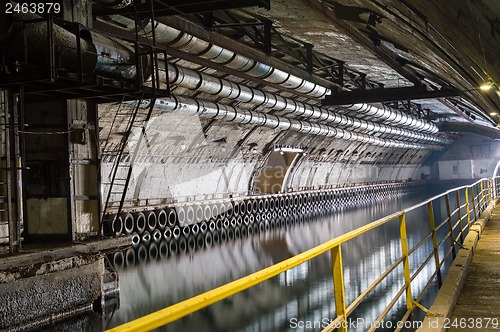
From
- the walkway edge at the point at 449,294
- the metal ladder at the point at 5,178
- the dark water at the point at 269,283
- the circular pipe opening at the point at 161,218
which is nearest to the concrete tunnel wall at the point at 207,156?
the circular pipe opening at the point at 161,218

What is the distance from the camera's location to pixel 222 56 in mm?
8320

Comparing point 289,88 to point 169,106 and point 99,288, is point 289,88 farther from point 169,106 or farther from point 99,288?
point 99,288

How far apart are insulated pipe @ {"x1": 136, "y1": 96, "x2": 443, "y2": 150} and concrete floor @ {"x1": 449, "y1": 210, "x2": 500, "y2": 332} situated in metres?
5.70

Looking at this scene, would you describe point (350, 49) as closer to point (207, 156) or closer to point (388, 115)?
point (207, 156)

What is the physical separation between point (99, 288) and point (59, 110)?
2.06 m

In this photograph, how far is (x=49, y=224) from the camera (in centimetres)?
610

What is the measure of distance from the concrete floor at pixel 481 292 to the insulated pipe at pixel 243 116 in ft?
18.7

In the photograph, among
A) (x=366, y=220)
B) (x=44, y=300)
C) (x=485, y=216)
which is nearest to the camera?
(x=44, y=300)

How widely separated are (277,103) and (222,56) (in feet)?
13.9

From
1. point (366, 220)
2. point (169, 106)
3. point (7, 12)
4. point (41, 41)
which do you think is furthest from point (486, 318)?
point (366, 220)

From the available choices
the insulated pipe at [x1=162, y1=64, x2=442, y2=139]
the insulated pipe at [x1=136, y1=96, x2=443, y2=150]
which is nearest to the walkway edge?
the insulated pipe at [x1=162, y1=64, x2=442, y2=139]

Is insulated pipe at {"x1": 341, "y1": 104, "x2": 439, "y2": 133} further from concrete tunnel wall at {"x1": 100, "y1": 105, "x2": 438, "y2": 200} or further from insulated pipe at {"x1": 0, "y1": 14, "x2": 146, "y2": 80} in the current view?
insulated pipe at {"x1": 0, "y1": 14, "x2": 146, "y2": 80}

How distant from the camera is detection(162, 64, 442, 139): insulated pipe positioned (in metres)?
9.22

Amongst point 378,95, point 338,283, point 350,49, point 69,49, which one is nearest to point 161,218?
point 378,95
